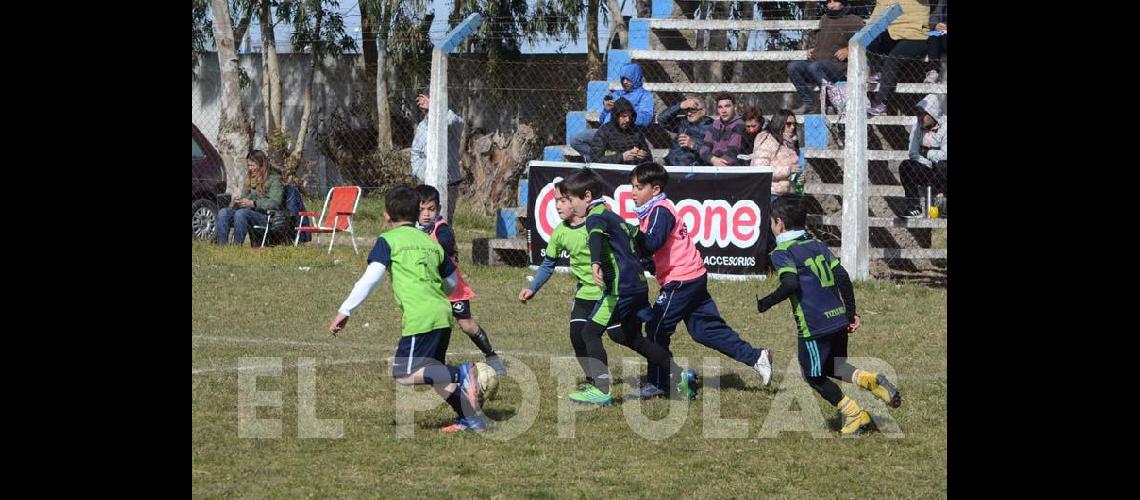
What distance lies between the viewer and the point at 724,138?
17312 millimetres

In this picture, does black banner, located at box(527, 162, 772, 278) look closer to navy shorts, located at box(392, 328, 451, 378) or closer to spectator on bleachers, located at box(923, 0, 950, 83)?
spectator on bleachers, located at box(923, 0, 950, 83)

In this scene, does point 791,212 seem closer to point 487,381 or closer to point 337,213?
point 487,381

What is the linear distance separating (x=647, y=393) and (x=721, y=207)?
695 centimetres

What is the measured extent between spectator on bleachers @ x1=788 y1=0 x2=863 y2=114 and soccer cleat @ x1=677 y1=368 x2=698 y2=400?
8828 millimetres

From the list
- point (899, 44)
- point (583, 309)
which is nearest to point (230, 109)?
point (899, 44)

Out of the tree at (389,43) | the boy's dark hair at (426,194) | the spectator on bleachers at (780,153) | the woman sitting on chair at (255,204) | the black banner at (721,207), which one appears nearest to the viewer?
the boy's dark hair at (426,194)

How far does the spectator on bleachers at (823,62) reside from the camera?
18.1m

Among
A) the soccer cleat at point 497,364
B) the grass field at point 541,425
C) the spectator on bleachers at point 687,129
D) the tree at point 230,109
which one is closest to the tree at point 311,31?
the tree at point 230,109

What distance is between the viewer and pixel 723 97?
17.5m

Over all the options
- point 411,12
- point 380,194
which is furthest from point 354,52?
point 380,194

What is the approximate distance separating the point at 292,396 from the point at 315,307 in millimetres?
4780

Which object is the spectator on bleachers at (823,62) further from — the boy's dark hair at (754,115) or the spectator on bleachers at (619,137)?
the spectator on bleachers at (619,137)

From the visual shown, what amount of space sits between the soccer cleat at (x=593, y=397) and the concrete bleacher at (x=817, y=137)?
7861mm

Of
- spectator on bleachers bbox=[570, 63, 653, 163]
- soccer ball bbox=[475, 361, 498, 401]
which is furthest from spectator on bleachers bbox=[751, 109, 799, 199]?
soccer ball bbox=[475, 361, 498, 401]
